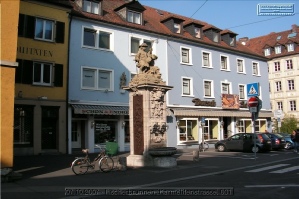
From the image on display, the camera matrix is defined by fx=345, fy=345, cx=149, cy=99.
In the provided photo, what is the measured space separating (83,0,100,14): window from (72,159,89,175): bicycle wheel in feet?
54.4

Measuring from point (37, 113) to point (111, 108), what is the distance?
565 centimetres

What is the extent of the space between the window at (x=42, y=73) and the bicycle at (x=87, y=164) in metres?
11.1

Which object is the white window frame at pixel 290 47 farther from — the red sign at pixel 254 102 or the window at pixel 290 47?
the red sign at pixel 254 102

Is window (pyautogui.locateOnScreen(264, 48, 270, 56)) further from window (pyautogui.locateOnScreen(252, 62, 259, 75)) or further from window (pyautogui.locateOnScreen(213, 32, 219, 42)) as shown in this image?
window (pyautogui.locateOnScreen(213, 32, 219, 42))

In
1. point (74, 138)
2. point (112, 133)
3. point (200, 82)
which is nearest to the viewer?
point (74, 138)

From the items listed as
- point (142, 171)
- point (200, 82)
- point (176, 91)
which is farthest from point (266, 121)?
point (142, 171)

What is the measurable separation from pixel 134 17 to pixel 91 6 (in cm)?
433

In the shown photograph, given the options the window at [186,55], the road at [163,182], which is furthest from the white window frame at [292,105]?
the road at [163,182]

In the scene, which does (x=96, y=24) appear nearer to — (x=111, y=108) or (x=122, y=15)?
(x=122, y=15)

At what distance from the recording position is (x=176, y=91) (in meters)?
31.4

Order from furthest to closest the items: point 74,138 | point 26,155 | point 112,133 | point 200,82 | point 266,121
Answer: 1. point 266,121
2. point 200,82
3. point 112,133
4. point 74,138
5. point 26,155

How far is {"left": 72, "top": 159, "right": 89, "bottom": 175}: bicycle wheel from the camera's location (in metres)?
13.2

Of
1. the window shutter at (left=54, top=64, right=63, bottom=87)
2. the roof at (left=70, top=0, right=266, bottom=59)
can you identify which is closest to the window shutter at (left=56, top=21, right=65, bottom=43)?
the roof at (left=70, top=0, right=266, bottom=59)

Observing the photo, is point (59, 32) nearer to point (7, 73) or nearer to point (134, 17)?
point (134, 17)
